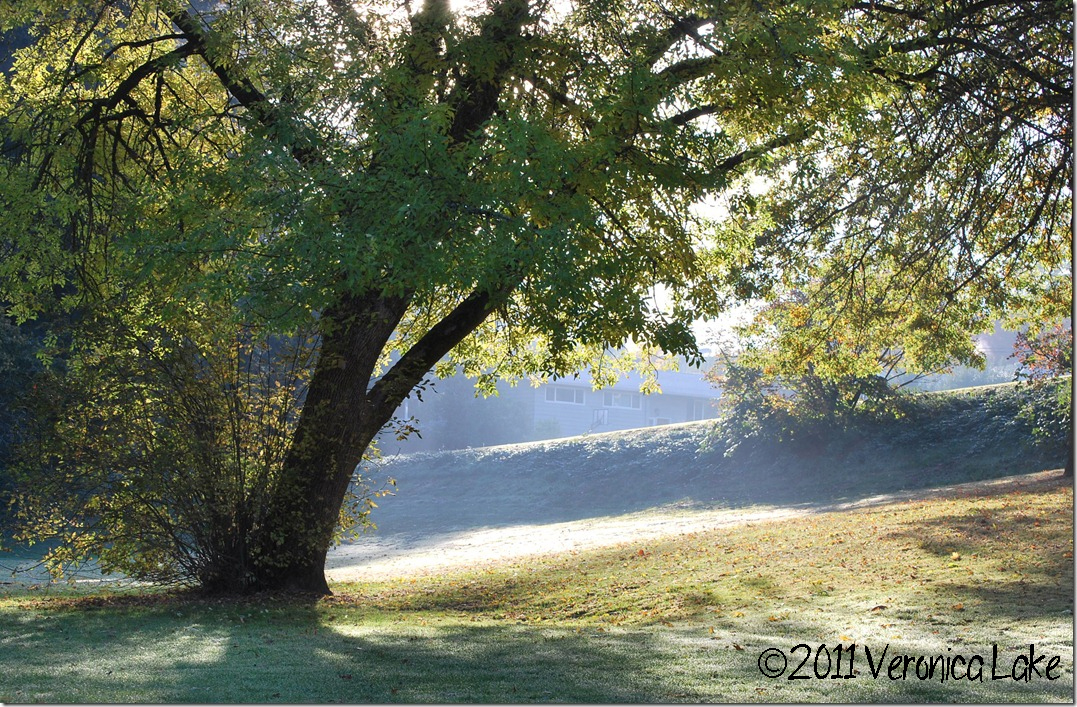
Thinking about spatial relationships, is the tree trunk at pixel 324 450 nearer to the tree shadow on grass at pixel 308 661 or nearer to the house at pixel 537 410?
the tree shadow on grass at pixel 308 661

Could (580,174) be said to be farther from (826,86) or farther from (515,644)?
(515,644)

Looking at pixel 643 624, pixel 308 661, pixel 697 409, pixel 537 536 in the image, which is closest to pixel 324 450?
pixel 308 661

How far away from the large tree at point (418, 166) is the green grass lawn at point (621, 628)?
2044 millimetres

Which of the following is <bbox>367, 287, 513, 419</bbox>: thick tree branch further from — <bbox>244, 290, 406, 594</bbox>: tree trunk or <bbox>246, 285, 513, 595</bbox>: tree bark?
<bbox>244, 290, 406, 594</bbox>: tree trunk

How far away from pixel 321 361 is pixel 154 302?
1954 mm

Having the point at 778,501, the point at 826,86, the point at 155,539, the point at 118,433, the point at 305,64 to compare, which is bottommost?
the point at 778,501

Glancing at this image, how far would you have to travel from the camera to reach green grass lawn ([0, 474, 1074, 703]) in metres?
6.86

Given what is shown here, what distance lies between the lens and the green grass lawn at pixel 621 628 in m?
6.86

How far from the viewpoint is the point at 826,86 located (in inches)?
356

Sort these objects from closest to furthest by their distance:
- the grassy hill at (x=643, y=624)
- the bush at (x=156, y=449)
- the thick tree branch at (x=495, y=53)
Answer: the grassy hill at (x=643, y=624) → the thick tree branch at (x=495, y=53) → the bush at (x=156, y=449)

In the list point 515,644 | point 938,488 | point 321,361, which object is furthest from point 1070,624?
point 938,488

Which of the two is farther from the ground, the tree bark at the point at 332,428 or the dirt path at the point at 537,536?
the tree bark at the point at 332,428

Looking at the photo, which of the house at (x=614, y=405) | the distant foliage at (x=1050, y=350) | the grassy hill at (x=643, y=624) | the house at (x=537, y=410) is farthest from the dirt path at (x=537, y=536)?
the house at (x=614, y=405)

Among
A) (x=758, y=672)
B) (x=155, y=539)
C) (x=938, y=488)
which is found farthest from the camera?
(x=938, y=488)
